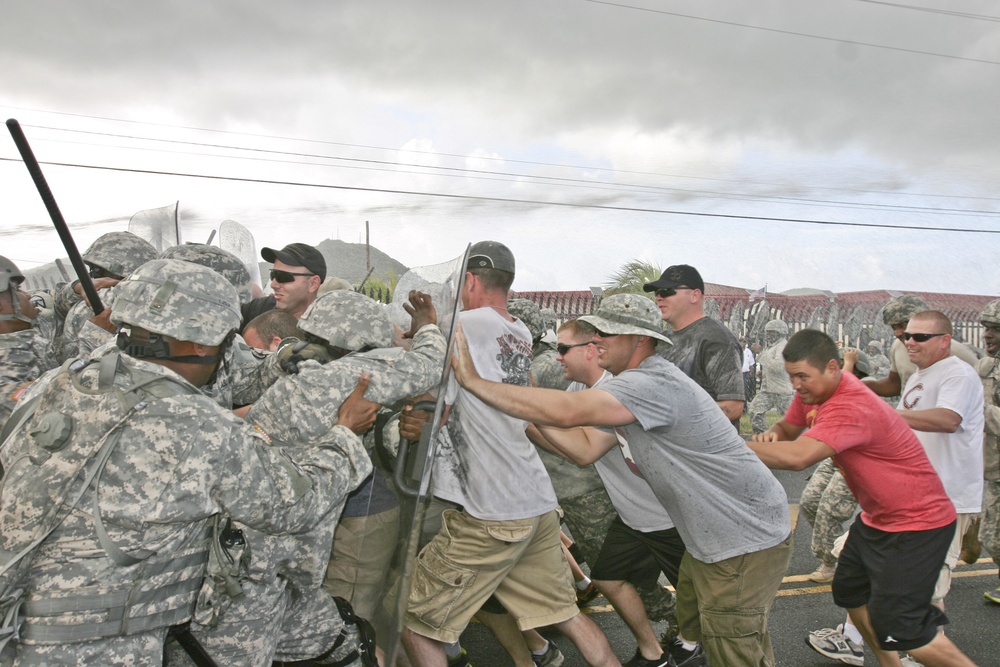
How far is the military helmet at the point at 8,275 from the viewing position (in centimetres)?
329

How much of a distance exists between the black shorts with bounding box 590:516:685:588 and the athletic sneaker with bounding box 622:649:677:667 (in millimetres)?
322

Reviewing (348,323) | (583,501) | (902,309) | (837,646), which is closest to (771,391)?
(902,309)

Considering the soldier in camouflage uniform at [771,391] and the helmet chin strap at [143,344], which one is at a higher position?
the helmet chin strap at [143,344]

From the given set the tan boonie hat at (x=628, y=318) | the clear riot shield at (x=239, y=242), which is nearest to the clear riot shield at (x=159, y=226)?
the clear riot shield at (x=239, y=242)

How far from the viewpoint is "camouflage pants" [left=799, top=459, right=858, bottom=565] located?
453cm

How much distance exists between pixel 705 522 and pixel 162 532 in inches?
76.6

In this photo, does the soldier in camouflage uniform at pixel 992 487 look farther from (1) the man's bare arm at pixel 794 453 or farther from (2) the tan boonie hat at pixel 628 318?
(2) the tan boonie hat at pixel 628 318

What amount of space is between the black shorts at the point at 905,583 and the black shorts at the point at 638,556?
0.80 metres

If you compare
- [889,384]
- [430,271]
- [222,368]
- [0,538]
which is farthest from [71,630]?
[889,384]

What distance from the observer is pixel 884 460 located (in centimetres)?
322

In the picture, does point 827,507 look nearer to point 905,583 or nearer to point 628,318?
point 905,583

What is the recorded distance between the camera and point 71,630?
178cm

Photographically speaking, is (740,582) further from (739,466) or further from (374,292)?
(374,292)

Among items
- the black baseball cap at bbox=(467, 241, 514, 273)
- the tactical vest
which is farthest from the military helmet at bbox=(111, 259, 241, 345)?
the black baseball cap at bbox=(467, 241, 514, 273)
